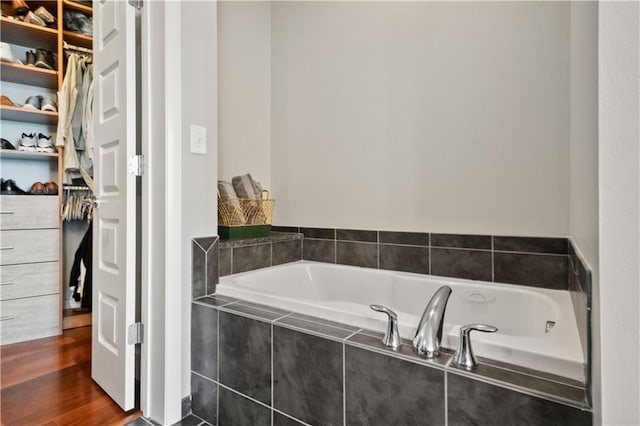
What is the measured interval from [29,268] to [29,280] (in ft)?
0.27

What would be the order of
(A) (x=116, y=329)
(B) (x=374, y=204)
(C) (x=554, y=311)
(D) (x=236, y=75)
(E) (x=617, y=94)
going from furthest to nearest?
(D) (x=236, y=75), (B) (x=374, y=204), (A) (x=116, y=329), (C) (x=554, y=311), (E) (x=617, y=94)

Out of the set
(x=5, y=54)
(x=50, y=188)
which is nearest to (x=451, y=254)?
(x=50, y=188)

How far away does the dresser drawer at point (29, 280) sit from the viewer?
7.06ft

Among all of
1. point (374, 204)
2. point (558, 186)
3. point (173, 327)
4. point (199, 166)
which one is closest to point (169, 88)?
point (199, 166)

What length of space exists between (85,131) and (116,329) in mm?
1744

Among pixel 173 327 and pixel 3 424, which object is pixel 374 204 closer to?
pixel 173 327

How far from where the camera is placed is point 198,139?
1.48 metres

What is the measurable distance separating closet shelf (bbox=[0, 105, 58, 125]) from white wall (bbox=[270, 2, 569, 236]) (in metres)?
1.66

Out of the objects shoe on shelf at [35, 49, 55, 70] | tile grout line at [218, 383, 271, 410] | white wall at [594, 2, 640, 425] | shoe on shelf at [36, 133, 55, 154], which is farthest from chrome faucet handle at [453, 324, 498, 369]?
shoe on shelf at [35, 49, 55, 70]

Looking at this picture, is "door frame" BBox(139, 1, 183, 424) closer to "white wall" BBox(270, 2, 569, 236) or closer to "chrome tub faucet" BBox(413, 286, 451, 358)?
"chrome tub faucet" BBox(413, 286, 451, 358)

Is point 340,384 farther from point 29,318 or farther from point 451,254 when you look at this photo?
point 29,318

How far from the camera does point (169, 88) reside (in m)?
1.37

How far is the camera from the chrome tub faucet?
0.88 metres

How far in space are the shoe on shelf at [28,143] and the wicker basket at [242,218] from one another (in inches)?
60.9
